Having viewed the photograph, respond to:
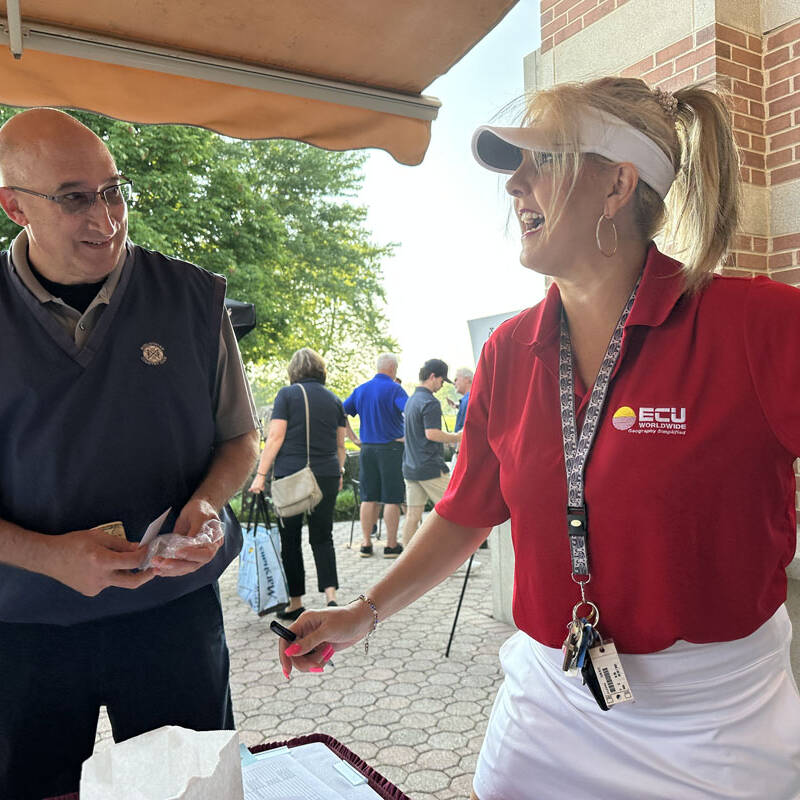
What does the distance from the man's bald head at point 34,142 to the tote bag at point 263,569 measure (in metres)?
3.75

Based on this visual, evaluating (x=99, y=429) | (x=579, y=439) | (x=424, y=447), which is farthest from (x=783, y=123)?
(x=424, y=447)

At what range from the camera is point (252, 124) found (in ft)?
8.11

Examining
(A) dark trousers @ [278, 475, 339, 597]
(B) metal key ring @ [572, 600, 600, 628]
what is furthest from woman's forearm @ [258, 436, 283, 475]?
(B) metal key ring @ [572, 600, 600, 628]

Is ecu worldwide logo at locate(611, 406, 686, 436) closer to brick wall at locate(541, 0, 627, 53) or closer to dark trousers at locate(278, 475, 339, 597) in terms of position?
brick wall at locate(541, 0, 627, 53)

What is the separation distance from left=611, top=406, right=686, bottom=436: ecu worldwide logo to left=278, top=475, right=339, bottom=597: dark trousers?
170 inches

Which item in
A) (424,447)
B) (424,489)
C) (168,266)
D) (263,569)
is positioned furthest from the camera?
(424,489)

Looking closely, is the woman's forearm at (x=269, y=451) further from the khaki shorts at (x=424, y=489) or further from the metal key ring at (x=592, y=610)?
the metal key ring at (x=592, y=610)

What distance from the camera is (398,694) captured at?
13.9 ft

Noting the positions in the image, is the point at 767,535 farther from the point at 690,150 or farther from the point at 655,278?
the point at 690,150

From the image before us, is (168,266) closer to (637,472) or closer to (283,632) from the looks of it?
(283,632)

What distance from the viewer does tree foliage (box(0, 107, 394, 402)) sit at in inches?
537

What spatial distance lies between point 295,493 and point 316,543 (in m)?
0.46

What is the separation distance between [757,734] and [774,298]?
688mm

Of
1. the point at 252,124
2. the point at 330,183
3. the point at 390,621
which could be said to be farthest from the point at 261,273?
the point at 252,124
